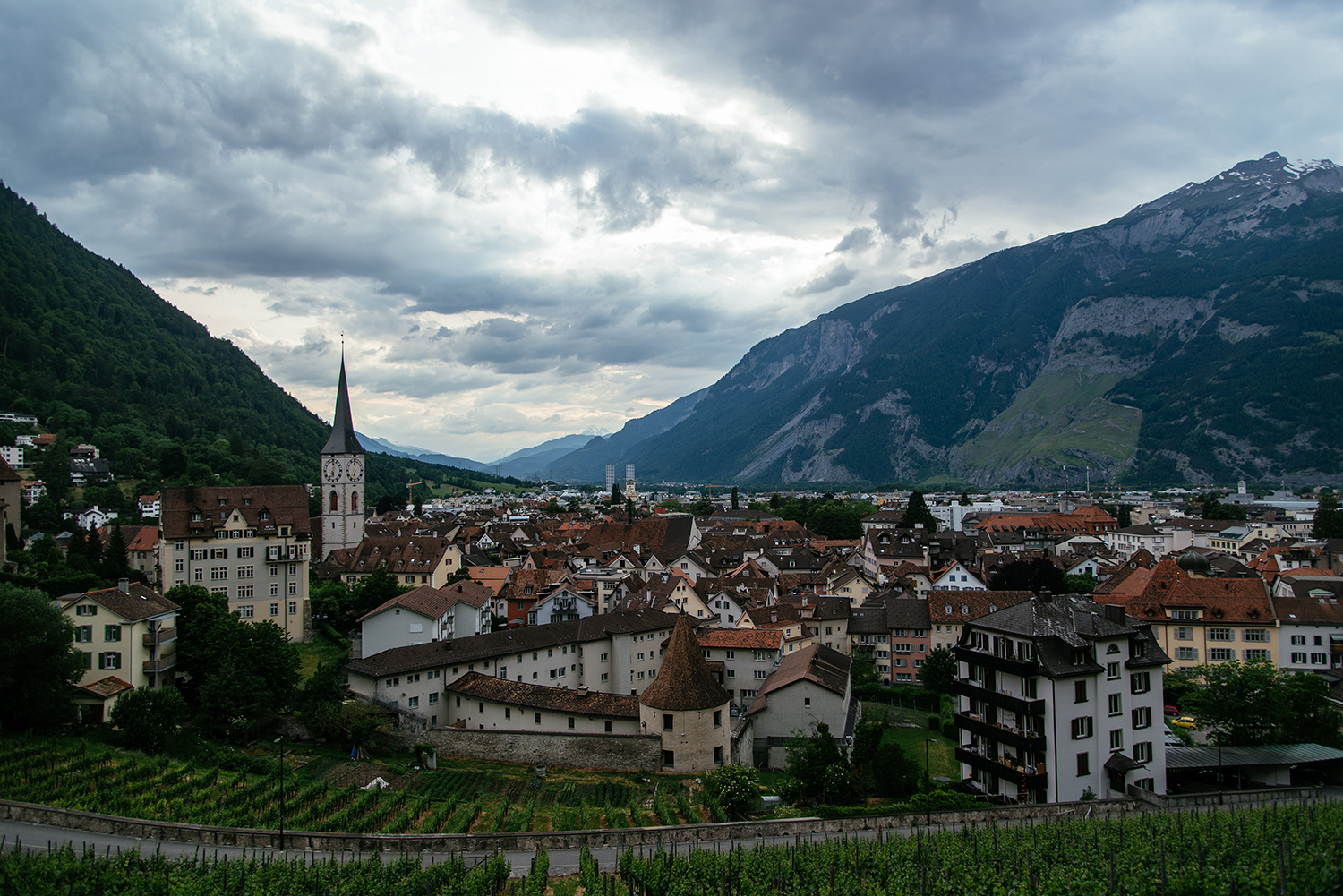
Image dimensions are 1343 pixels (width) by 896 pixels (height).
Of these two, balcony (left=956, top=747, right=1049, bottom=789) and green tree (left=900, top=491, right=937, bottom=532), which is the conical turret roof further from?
green tree (left=900, top=491, right=937, bottom=532)

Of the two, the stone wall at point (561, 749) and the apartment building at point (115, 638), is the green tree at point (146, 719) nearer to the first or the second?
the apartment building at point (115, 638)

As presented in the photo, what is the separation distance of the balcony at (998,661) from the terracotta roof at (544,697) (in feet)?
67.5

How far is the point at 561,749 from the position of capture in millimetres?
A: 48219

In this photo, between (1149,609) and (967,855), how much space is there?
52158mm

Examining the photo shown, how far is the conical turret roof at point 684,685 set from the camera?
4809 cm

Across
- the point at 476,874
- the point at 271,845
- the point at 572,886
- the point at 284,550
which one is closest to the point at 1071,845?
→ the point at 572,886

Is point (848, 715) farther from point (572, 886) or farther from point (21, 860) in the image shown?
point (21, 860)

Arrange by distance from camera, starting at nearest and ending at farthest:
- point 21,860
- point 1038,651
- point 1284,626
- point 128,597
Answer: point 21,860
point 1038,651
point 128,597
point 1284,626

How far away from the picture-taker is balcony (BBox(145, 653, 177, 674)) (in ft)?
158

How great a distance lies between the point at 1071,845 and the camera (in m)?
30.1

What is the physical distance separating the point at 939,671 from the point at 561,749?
3463 cm

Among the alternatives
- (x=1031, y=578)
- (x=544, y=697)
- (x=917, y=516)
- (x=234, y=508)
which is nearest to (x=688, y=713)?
(x=544, y=697)

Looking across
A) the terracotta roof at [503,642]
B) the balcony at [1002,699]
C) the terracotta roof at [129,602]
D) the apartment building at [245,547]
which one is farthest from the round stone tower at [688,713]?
the apartment building at [245,547]

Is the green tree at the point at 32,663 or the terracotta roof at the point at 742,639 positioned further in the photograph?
the terracotta roof at the point at 742,639
